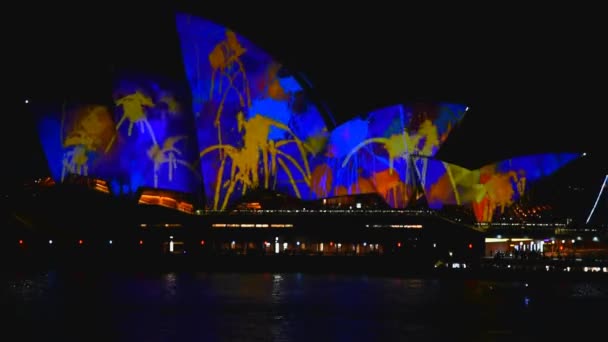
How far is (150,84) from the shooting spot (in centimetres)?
4894

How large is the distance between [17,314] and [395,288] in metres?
14.7

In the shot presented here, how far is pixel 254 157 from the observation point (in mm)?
51094

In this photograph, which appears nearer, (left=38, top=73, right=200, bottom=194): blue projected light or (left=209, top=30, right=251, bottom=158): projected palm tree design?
(left=209, top=30, right=251, bottom=158): projected palm tree design

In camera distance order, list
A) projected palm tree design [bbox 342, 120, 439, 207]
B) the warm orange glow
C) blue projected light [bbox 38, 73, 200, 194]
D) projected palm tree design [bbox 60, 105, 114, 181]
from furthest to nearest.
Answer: the warm orange glow → projected palm tree design [bbox 342, 120, 439, 207] → projected palm tree design [bbox 60, 105, 114, 181] → blue projected light [bbox 38, 73, 200, 194]

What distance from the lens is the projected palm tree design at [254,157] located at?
5047 centimetres

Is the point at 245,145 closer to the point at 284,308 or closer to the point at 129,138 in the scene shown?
the point at 129,138

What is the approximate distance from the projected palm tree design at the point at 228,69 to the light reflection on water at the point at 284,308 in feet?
38.0

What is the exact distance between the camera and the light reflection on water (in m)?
24.3

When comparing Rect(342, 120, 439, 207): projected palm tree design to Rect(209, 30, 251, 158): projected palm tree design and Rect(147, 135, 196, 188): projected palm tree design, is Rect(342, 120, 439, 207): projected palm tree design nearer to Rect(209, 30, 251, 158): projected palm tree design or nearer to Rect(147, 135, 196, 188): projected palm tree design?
Rect(209, 30, 251, 158): projected palm tree design

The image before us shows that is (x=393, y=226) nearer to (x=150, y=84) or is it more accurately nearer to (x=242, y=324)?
(x=150, y=84)

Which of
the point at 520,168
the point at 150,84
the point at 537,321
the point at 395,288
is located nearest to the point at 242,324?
the point at 537,321

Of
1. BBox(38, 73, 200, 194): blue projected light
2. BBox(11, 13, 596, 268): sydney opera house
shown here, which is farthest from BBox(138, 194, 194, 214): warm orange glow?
BBox(38, 73, 200, 194): blue projected light

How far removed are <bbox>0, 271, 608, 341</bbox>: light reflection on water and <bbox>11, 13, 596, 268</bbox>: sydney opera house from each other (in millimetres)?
11388

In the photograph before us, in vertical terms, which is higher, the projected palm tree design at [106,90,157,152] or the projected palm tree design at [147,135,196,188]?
the projected palm tree design at [106,90,157,152]
